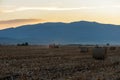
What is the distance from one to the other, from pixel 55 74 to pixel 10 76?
2907 mm

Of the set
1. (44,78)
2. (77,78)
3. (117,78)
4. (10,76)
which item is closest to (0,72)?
(10,76)

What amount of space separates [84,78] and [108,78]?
4.72 ft

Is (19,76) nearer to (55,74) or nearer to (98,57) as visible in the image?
(55,74)

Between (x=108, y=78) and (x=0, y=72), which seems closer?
(x=108, y=78)

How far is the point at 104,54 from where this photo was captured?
41562 millimetres

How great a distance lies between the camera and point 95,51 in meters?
42.4

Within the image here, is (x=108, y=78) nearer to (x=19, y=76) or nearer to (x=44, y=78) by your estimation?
(x=44, y=78)

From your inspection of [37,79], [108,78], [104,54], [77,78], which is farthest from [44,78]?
[104,54]

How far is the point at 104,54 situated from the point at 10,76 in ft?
Result: 66.4

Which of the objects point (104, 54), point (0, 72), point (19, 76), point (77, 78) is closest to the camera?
point (77, 78)

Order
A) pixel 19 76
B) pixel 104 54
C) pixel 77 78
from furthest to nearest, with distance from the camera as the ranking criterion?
pixel 104 54, pixel 19 76, pixel 77 78

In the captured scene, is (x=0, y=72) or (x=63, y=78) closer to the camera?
(x=63, y=78)

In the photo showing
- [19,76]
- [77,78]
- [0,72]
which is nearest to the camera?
[77,78]

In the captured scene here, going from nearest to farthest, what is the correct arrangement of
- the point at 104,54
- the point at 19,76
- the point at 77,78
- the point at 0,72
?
the point at 77,78 < the point at 19,76 < the point at 0,72 < the point at 104,54
